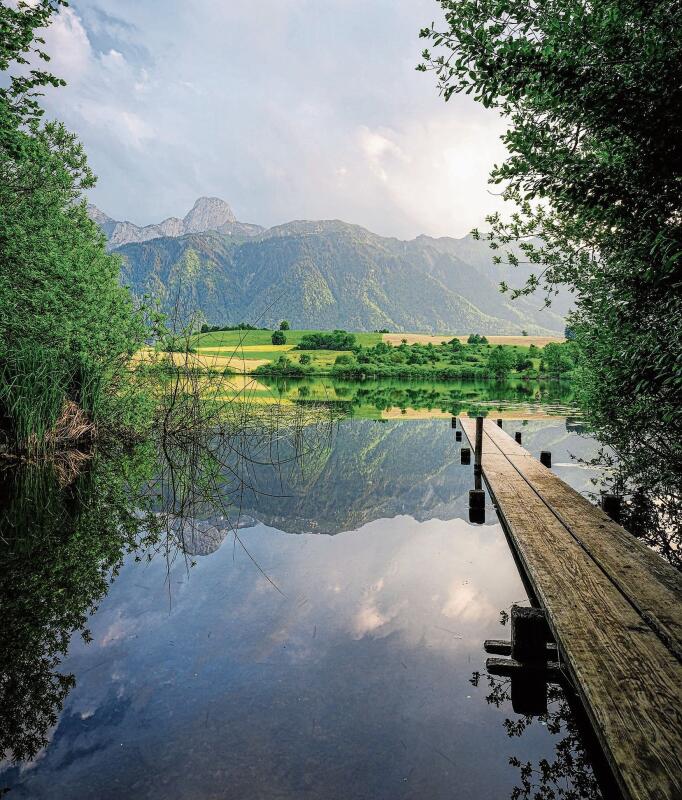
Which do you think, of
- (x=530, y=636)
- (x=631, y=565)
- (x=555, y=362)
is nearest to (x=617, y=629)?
(x=530, y=636)

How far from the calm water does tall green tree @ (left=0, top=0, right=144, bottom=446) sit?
4081 mm

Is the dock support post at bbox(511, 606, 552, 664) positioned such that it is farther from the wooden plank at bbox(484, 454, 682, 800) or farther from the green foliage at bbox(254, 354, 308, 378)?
the green foliage at bbox(254, 354, 308, 378)

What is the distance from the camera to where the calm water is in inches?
111

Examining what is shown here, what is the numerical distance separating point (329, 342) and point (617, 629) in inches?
2815

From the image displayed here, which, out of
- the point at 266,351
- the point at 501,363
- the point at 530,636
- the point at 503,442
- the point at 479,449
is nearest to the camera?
the point at 530,636

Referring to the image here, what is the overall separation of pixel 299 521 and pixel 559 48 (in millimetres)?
6356

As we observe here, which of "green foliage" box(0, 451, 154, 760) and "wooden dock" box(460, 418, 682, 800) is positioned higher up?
"wooden dock" box(460, 418, 682, 800)

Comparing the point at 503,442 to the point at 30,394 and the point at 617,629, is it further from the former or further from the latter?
the point at 30,394

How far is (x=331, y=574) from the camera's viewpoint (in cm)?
591

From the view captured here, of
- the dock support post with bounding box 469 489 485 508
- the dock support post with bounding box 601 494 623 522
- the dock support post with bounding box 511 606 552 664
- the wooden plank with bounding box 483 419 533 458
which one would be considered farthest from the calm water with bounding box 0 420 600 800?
the wooden plank with bounding box 483 419 533 458

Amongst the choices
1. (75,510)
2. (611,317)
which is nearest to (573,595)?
(611,317)

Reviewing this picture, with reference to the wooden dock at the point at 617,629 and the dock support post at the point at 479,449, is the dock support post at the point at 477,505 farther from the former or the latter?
the dock support post at the point at 479,449

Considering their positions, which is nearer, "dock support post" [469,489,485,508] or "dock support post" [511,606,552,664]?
"dock support post" [511,606,552,664]

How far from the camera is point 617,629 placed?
331cm
